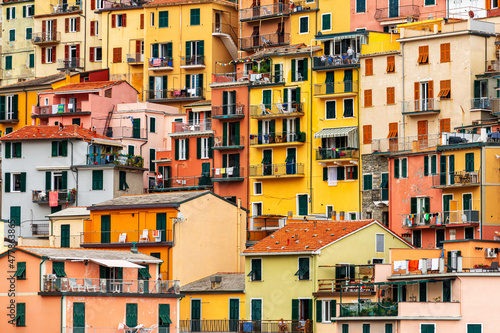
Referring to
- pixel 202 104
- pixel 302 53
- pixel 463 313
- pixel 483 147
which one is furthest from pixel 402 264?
pixel 202 104

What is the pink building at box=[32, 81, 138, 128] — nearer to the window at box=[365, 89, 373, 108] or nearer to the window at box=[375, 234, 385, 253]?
the window at box=[365, 89, 373, 108]

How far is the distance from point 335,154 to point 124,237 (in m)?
18.0

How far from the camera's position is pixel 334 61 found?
109750mm

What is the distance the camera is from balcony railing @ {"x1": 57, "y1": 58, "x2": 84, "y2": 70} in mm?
136625

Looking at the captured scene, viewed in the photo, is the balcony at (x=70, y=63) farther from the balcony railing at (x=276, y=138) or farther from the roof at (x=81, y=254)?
the roof at (x=81, y=254)

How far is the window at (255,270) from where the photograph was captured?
93938mm

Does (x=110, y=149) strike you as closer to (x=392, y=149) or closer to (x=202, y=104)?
(x=202, y=104)

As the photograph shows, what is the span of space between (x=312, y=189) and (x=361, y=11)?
1647 cm

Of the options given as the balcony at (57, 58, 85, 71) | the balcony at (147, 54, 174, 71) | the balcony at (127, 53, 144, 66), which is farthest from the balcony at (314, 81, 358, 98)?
the balcony at (57, 58, 85, 71)

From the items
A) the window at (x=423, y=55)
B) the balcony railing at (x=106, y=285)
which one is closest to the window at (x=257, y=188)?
the window at (x=423, y=55)

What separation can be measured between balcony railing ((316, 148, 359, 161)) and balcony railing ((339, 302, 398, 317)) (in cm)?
2293

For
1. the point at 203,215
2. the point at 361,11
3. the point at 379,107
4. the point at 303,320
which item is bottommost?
the point at 303,320

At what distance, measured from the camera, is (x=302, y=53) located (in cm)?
11181

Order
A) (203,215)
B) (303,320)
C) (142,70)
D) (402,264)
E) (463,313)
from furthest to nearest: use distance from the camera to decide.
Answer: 1. (142,70)
2. (203,215)
3. (303,320)
4. (402,264)
5. (463,313)
